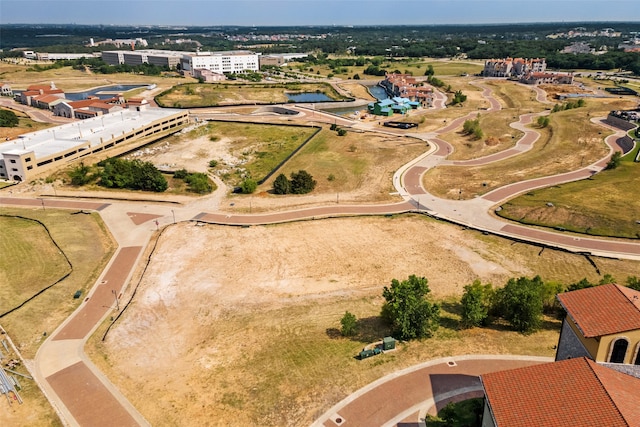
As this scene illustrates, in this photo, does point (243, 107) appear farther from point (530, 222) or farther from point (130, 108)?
point (530, 222)

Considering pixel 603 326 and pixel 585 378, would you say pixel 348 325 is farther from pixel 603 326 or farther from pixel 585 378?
pixel 585 378

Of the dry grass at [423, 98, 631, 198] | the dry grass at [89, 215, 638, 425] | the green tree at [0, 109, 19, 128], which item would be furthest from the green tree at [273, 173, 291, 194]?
the green tree at [0, 109, 19, 128]

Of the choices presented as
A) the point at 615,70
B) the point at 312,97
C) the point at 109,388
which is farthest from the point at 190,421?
the point at 615,70

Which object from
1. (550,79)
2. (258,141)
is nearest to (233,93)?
(258,141)

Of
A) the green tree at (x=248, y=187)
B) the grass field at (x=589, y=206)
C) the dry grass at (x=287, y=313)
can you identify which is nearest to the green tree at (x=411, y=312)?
the dry grass at (x=287, y=313)

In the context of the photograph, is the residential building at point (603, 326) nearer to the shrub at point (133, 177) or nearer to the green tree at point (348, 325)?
the green tree at point (348, 325)

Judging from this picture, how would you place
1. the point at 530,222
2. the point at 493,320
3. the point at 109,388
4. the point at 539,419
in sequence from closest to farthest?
the point at 539,419 → the point at 109,388 → the point at 493,320 → the point at 530,222

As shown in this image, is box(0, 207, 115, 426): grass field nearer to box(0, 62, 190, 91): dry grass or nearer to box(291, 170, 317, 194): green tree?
box(291, 170, 317, 194): green tree
